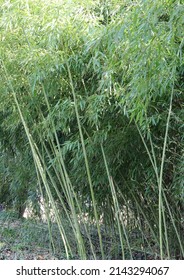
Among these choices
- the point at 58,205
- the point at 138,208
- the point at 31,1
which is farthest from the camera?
Result: the point at 58,205

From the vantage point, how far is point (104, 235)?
5.75 m

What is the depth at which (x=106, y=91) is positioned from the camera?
3418 millimetres

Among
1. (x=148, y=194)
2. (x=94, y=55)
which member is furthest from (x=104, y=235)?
(x=94, y=55)

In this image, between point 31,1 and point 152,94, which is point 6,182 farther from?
point 152,94

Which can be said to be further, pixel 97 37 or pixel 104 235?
pixel 104 235

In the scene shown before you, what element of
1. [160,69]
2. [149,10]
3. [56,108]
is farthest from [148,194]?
[149,10]

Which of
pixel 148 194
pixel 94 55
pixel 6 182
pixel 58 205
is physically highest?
pixel 94 55

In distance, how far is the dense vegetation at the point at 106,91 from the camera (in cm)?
283

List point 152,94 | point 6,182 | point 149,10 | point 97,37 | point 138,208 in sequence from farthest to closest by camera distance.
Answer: point 6,182 → point 138,208 → point 97,37 → point 152,94 → point 149,10

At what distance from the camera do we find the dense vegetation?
2.83 m

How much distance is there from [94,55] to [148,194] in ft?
4.97

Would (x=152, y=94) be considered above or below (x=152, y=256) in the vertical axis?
above
